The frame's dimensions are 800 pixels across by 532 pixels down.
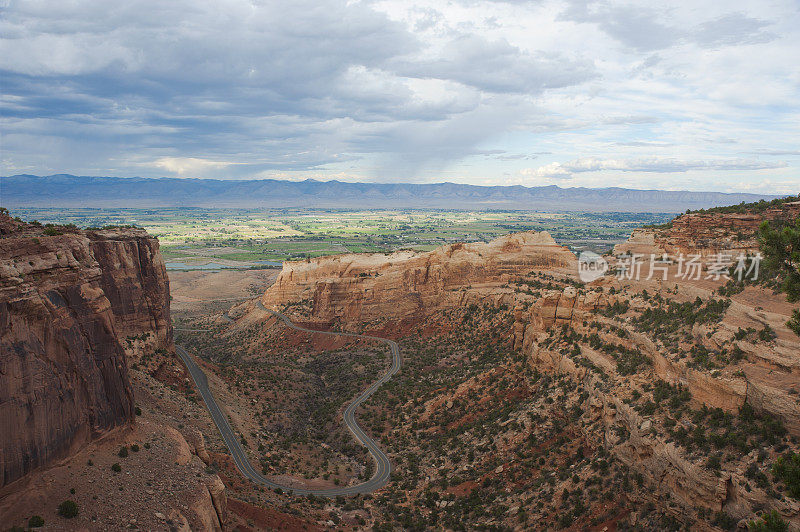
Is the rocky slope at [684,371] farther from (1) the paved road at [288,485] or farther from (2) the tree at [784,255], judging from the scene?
(1) the paved road at [288,485]

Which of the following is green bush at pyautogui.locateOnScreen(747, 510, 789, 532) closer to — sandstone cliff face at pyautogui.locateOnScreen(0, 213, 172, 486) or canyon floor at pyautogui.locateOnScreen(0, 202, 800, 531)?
canyon floor at pyautogui.locateOnScreen(0, 202, 800, 531)

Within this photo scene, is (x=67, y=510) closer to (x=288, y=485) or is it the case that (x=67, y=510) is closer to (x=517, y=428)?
(x=288, y=485)

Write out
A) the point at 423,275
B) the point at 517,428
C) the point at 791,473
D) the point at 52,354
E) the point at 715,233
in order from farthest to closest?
the point at 423,275 → the point at 715,233 → the point at 517,428 → the point at 52,354 → the point at 791,473

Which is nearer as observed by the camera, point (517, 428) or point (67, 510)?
point (67, 510)

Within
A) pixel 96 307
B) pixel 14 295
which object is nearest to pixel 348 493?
pixel 96 307

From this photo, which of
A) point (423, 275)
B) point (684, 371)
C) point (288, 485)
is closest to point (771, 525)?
point (684, 371)

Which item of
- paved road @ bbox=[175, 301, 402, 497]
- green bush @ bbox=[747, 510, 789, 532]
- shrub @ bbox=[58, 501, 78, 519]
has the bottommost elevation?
paved road @ bbox=[175, 301, 402, 497]

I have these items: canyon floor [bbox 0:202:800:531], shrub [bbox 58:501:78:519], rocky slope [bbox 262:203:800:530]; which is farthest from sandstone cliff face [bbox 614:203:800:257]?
shrub [bbox 58:501:78:519]
